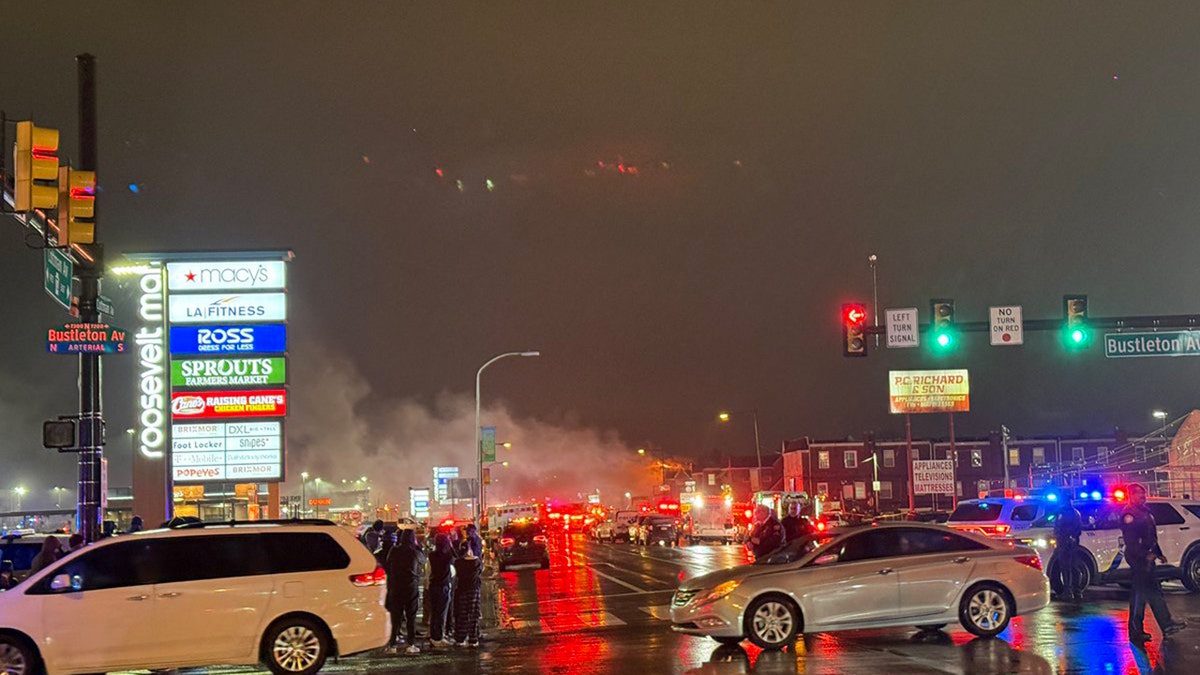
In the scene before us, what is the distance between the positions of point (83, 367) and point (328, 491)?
61142 millimetres

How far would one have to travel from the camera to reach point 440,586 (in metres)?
16.2

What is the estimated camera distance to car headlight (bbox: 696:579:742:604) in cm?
1420

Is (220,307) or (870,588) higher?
(220,307)

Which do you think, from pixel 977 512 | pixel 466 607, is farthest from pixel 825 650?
pixel 977 512

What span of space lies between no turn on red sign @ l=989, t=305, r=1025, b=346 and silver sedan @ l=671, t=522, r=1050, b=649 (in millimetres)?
15480

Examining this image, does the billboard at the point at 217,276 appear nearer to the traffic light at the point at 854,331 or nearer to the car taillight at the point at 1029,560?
the traffic light at the point at 854,331

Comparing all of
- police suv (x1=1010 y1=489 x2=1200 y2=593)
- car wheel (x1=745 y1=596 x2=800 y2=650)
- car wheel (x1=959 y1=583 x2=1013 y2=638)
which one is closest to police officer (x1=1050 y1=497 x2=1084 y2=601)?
police suv (x1=1010 y1=489 x2=1200 y2=593)

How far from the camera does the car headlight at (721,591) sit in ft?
46.6

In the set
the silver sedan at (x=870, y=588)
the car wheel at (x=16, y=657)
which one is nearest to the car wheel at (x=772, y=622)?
the silver sedan at (x=870, y=588)

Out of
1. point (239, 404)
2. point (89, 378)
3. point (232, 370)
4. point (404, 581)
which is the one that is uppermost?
point (232, 370)

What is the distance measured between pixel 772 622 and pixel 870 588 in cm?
132

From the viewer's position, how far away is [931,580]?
47.2ft

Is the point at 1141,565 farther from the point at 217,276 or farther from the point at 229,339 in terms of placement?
the point at 217,276

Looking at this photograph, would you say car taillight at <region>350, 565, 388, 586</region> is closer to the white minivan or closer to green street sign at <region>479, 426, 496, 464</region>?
the white minivan
